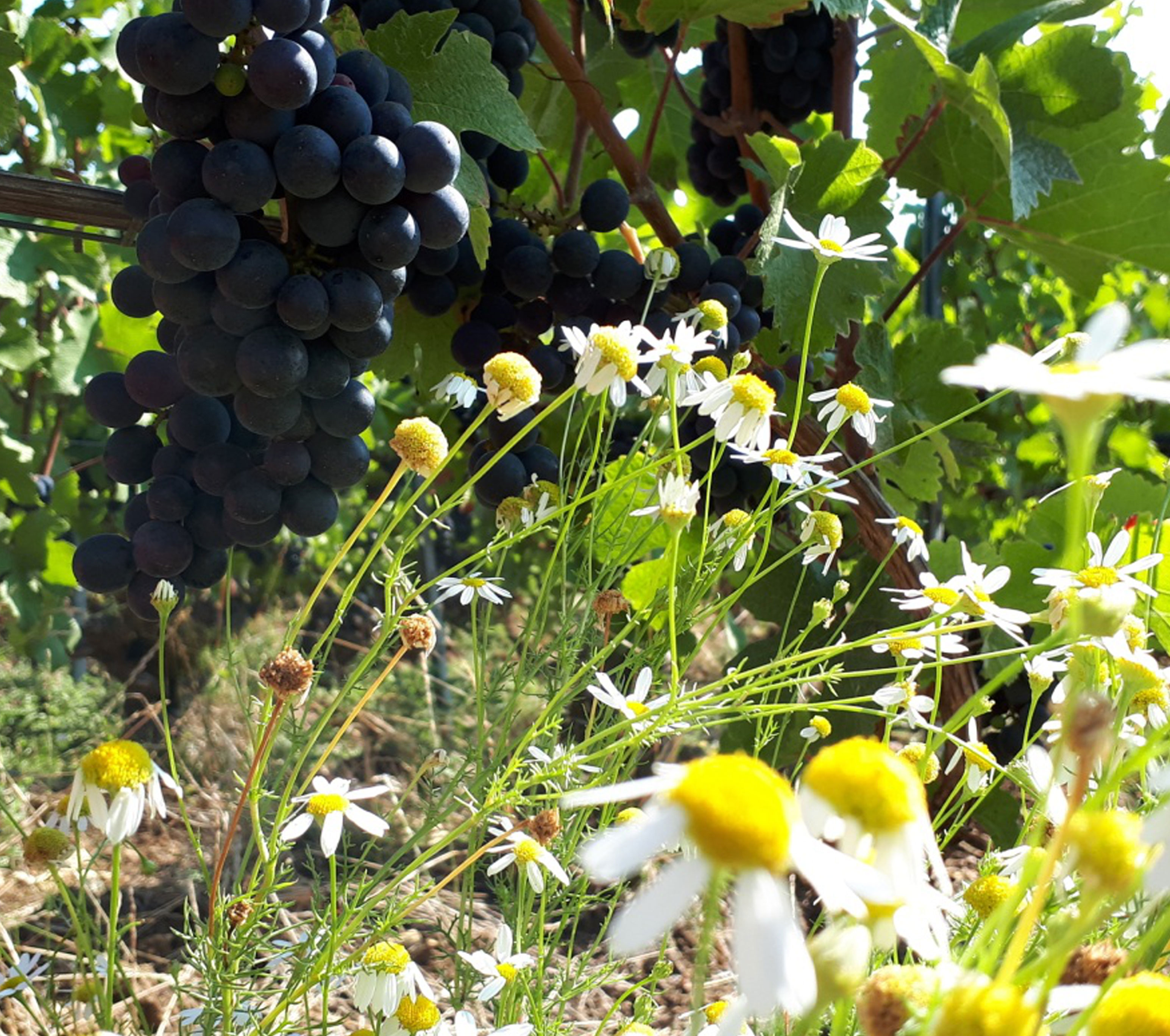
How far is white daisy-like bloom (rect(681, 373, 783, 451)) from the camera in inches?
26.0

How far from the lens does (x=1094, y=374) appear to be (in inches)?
12.1

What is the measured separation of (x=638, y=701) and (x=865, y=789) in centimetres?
39

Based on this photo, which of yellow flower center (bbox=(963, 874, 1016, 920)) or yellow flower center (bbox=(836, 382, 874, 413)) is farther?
yellow flower center (bbox=(836, 382, 874, 413))

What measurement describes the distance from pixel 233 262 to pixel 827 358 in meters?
0.76

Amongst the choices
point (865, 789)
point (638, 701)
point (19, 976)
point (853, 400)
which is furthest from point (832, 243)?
point (19, 976)

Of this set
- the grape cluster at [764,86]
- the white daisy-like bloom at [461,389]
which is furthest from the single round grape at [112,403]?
the grape cluster at [764,86]

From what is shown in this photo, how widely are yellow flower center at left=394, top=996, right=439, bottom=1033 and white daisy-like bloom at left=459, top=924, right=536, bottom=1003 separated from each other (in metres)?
0.05

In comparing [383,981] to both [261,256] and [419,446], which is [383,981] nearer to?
[419,446]

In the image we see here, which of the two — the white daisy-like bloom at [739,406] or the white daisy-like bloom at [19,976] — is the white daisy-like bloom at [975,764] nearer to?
the white daisy-like bloom at [739,406]

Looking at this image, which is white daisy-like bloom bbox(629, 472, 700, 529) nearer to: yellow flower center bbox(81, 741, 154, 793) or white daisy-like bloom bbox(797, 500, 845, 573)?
white daisy-like bloom bbox(797, 500, 845, 573)

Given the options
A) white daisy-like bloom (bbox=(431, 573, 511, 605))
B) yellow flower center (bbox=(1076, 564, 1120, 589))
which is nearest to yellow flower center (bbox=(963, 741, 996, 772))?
yellow flower center (bbox=(1076, 564, 1120, 589))

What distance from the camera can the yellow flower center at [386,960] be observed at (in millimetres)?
613

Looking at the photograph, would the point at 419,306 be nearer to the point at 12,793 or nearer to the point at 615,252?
the point at 615,252

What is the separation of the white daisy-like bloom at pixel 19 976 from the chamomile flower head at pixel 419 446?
13.5 inches
